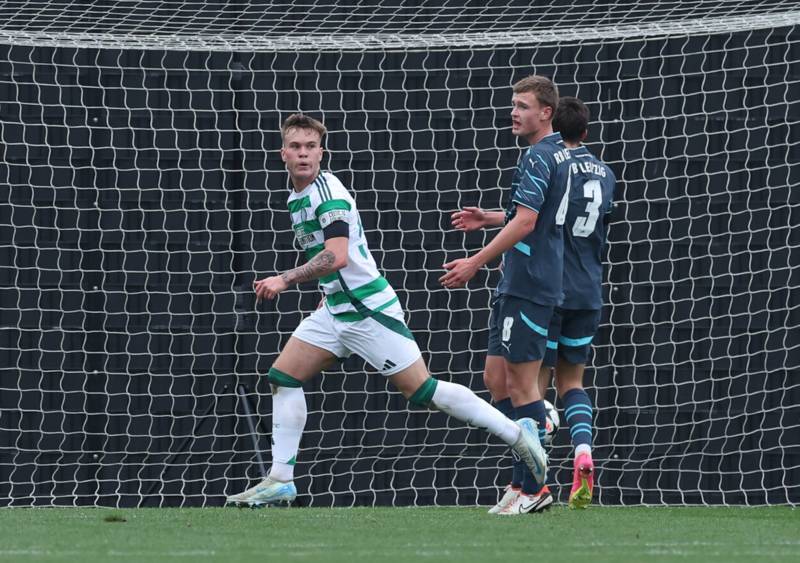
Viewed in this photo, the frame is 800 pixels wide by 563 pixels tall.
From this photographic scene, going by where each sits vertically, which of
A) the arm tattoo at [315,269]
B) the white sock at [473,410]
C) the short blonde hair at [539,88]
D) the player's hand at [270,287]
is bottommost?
→ the white sock at [473,410]

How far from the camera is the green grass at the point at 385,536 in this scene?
180 inches

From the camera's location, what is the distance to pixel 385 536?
522cm

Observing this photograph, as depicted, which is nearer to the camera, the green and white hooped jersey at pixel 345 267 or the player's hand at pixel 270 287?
the player's hand at pixel 270 287

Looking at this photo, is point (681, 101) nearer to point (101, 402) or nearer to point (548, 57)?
point (548, 57)

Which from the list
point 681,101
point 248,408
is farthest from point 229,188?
point 681,101

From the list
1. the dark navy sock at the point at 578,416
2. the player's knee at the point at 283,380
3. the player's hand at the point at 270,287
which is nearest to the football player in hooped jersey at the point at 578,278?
the dark navy sock at the point at 578,416

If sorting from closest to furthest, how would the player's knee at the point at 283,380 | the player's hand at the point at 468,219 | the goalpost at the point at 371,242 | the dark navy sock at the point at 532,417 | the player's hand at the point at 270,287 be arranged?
the player's hand at the point at 270,287 → the dark navy sock at the point at 532,417 → the player's knee at the point at 283,380 → the player's hand at the point at 468,219 → the goalpost at the point at 371,242

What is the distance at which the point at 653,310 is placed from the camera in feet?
28.3

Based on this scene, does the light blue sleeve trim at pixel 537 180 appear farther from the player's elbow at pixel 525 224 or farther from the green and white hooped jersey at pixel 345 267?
the green and white hooped jersey at pixel 345 267

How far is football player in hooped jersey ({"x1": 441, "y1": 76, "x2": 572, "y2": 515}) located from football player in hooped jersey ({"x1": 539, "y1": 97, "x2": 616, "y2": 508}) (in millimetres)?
339

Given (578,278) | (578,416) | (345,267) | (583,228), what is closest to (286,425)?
(345,267)

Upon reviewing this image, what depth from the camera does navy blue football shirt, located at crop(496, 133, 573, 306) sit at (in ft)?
19.9

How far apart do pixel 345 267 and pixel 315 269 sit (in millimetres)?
179

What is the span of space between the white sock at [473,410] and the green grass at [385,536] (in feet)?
1.17
